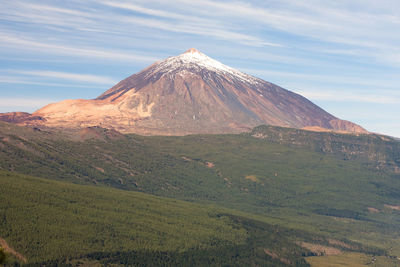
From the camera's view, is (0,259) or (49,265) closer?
(0,259)

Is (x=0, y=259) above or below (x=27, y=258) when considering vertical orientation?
above

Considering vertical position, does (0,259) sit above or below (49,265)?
Result: above

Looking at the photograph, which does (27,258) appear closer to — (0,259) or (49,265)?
(49,265)

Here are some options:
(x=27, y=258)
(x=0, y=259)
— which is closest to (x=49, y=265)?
(x=27, y=258)

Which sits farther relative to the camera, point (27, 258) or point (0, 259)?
point (27, 258)
